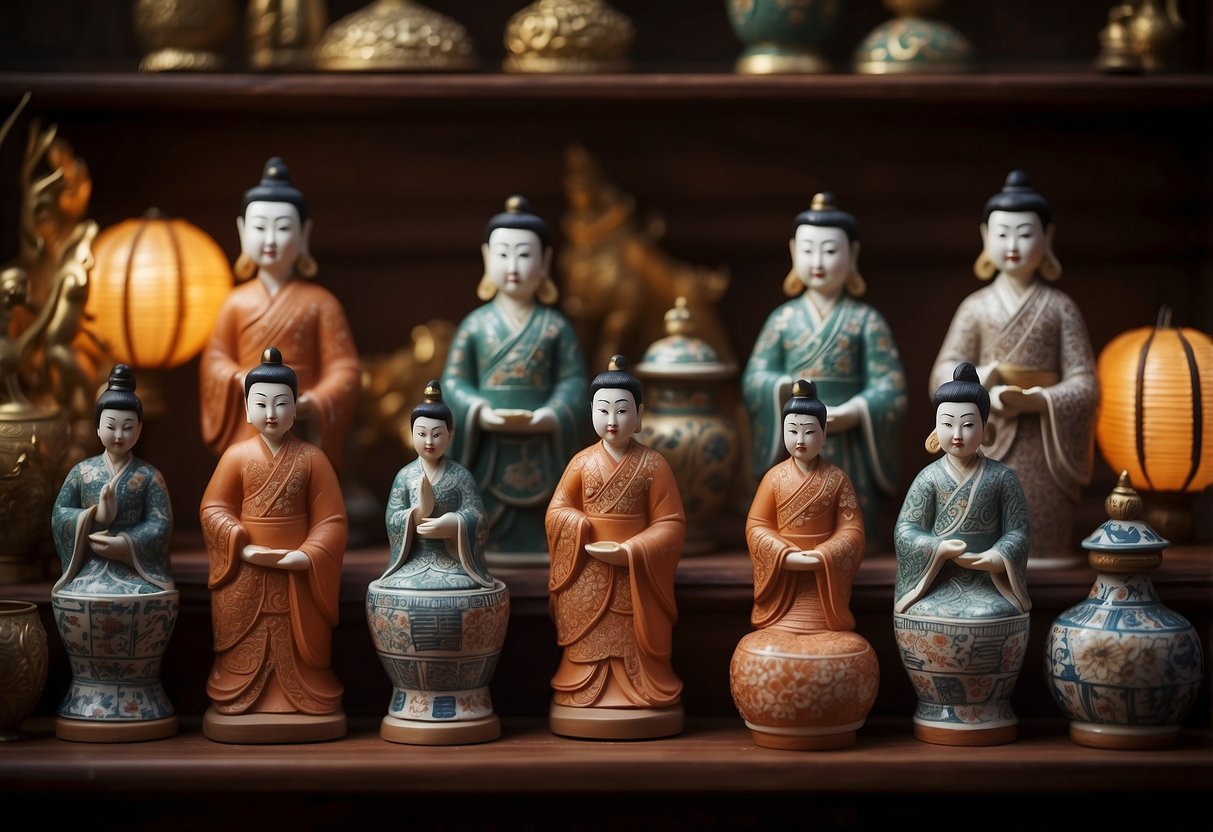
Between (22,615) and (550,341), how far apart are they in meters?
1.06

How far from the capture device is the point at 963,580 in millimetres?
2873

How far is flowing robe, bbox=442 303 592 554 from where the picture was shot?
3238 millimetres

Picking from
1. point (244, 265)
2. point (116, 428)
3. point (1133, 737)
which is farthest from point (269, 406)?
point (1133, 737)

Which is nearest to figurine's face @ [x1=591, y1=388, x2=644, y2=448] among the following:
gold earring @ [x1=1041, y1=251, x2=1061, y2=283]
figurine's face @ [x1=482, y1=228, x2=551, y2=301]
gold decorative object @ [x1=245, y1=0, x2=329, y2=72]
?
figurine's face @ [x1=482, y1=228, x2=551, y2=301]

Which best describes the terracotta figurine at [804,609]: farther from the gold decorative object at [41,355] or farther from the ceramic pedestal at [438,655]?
the gold decorative object at [41,355]

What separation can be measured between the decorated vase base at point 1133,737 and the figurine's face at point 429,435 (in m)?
1.20

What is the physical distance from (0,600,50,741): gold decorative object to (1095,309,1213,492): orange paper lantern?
199 centimetres

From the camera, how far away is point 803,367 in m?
3.26

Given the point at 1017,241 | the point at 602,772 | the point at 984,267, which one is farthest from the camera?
the point at 984,267

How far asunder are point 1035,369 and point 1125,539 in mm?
461

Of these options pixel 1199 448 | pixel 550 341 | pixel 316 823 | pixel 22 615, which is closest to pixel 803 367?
pixel 550 341

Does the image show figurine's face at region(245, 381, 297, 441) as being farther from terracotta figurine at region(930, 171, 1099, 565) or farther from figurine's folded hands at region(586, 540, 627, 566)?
terracotta figurine at region(930, 171, 1099, 565)

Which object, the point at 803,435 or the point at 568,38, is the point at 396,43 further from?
the point at 803,435

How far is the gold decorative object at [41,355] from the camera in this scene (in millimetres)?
3137
